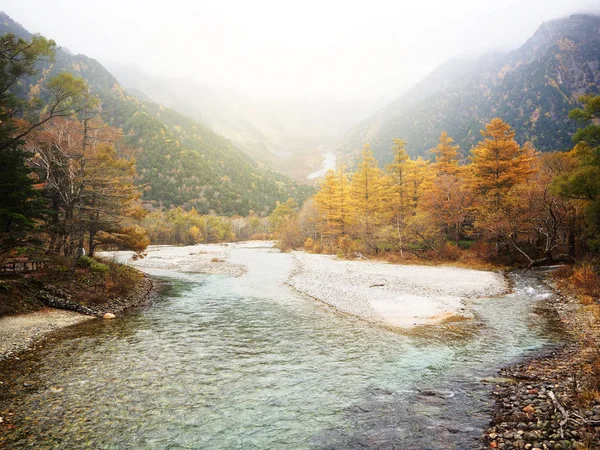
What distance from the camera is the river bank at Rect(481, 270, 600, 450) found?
5.00m

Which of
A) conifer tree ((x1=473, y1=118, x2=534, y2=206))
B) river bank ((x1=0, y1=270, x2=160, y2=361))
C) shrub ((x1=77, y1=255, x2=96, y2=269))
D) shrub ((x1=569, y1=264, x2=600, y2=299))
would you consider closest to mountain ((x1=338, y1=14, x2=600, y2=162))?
conifer tree ((x1=473, y1=118, x2=534, y2=206))

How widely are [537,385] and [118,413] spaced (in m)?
9.56

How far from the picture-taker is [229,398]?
755 cm

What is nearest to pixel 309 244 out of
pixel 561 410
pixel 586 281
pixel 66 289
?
pixel 586 281

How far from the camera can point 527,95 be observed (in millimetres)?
121625

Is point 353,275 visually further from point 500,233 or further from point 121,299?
point 121,299

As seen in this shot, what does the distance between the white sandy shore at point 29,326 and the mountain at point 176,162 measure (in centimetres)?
10776

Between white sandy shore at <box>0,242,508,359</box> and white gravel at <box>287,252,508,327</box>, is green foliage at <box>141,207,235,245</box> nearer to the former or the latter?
white sandy shore at <box>0,242,508,359</box>

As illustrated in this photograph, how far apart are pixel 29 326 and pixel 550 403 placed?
684 inches

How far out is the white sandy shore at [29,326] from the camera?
10.6m

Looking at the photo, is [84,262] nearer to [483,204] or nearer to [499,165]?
[483,204]

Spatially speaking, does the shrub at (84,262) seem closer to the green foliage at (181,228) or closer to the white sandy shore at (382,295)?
the white sandy shore at (382,295)

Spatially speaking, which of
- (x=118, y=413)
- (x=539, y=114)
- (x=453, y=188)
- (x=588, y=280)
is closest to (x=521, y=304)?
(x=588, y=280)

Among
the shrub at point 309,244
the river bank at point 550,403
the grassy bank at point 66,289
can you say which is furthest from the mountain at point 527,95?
the grassy bank at point 66,289
